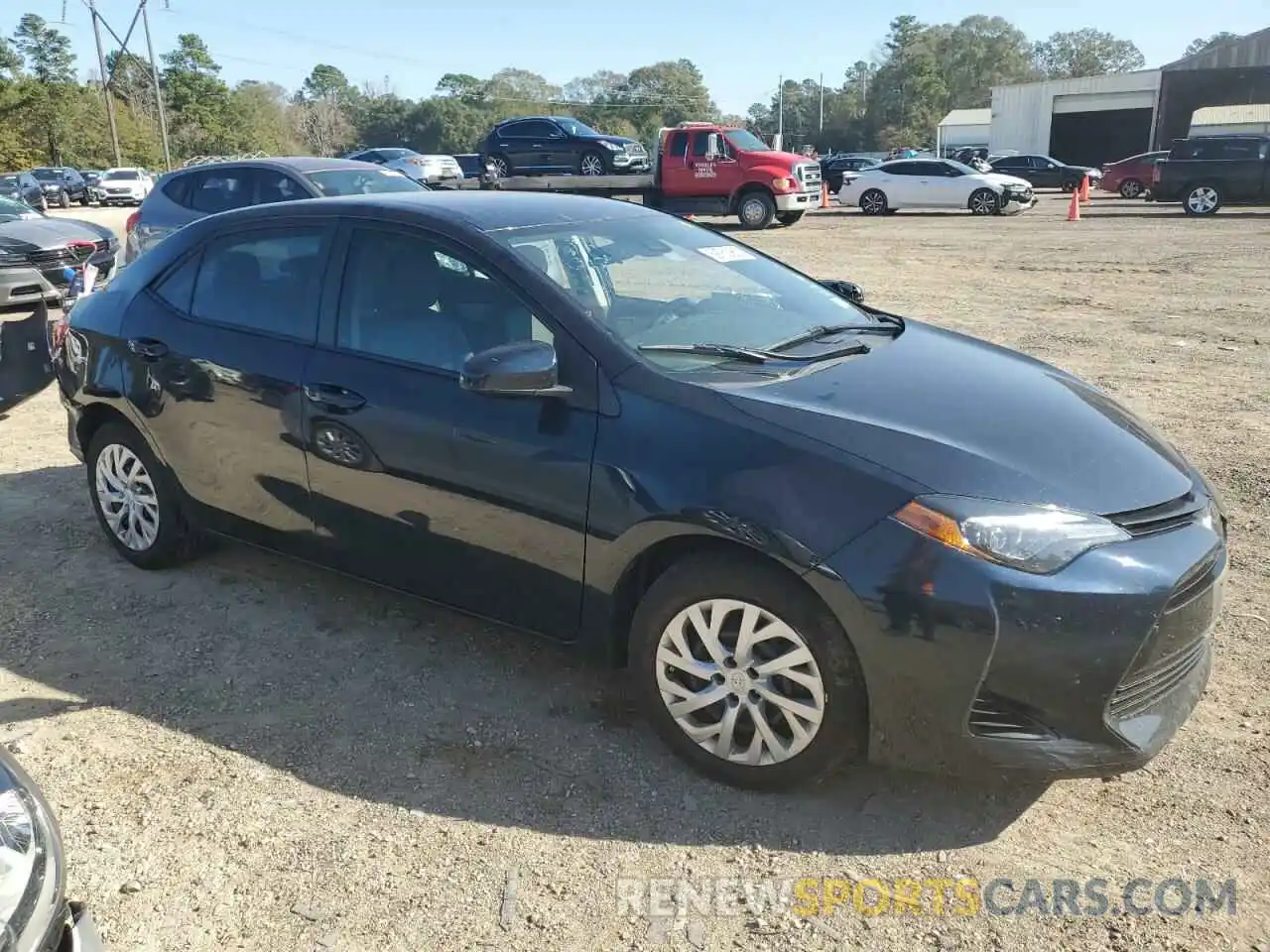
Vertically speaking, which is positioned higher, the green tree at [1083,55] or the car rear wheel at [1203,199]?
the green tree at [1083,55]

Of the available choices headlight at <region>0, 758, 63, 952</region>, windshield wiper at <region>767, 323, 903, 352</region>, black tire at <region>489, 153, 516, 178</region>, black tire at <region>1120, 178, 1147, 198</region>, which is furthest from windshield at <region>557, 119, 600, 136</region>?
headlight at <region>0, 758, 63, 952</region>

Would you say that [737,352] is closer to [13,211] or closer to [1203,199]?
[13,211]

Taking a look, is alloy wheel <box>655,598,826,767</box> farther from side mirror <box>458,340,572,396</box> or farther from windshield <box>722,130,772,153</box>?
windshield <box>722,130,772,153</box>

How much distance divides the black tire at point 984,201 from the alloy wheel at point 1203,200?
4.43 m

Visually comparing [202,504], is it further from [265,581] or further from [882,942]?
[882,942]

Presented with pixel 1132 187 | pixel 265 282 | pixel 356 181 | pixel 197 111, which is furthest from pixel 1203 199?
pixel 197 111

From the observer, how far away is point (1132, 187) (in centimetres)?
3052

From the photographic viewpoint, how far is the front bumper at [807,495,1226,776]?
2496 millimetres

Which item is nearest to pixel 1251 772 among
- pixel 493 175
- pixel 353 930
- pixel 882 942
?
pixel 882 942

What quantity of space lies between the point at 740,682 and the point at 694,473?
0.61 metres

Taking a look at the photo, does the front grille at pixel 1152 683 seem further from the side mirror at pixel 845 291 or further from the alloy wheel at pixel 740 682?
the side mirror at pixel 845 291

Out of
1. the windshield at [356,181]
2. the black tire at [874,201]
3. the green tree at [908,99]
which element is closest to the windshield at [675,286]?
the windshield at [356,181]

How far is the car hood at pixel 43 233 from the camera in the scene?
438 inches

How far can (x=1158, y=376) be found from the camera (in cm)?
774
